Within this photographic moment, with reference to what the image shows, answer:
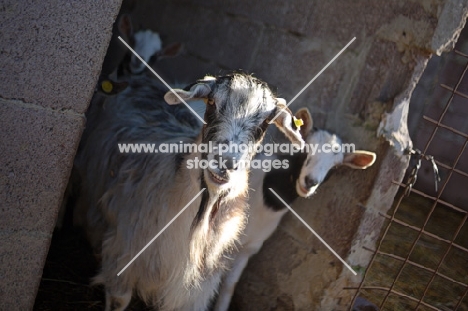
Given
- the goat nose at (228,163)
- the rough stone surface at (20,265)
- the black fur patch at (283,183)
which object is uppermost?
the goat nose at (228,163)

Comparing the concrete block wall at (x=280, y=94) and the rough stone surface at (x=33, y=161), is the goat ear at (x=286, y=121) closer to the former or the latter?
the concrete block wall at (x=280, y=94)

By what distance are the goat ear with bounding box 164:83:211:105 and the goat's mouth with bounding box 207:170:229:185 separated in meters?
0.41

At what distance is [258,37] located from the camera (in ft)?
14.4

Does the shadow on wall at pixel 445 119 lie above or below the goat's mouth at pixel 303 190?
below

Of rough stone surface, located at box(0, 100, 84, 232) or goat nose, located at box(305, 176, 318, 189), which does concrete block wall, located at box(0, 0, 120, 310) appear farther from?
goat nose, located at box(305, 176, 318, 189)

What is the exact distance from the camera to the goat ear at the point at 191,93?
2689mm

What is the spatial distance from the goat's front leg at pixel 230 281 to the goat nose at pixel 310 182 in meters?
0.81

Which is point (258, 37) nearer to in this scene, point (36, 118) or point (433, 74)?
point (36, 118)

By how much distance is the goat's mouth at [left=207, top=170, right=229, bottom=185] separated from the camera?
263cm

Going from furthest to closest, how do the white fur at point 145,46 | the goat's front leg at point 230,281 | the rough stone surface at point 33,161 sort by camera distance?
the white fur at point 145,46 < the goat's front leg at point 230,281 < the rough stone surface at point 33,161

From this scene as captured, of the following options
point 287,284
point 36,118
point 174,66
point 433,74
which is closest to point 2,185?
point 36,118

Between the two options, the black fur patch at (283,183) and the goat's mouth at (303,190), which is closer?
the goat's mouth at (303,190)

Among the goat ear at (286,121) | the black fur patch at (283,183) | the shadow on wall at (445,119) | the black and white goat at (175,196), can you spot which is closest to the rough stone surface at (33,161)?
the black and white goat at (175,196)

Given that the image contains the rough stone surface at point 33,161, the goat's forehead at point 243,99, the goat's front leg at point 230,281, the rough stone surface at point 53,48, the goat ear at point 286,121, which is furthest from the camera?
the goat's front leg at point 230,281
